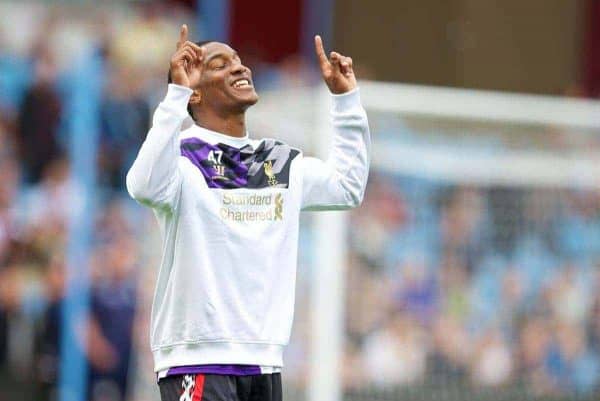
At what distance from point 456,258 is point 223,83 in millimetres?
5112

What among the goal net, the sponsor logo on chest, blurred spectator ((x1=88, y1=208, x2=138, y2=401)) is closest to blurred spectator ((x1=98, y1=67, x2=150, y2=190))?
blurred spectator ((x1=88, y1=208, x2=138, y2=401))

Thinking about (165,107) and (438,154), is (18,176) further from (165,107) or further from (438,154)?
(165,107)

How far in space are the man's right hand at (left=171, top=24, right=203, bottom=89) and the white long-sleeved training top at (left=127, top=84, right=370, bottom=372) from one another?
0.16 ft

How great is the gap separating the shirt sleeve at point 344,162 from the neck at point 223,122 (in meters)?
0.29

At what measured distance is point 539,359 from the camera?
10500 mm

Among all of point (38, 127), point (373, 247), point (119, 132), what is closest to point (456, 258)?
point (373, 247)

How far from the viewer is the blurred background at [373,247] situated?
10461mm

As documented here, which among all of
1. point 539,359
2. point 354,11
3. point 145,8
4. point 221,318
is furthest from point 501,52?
point 221,318

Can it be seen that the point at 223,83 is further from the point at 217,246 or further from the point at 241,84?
the point at 217,246

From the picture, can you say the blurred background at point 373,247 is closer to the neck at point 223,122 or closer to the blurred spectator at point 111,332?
the blurred spectator at point 111,332

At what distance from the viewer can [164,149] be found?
538cm

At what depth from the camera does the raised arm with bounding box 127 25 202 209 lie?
5379 mm

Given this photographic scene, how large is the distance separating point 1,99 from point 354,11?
659 centimetres

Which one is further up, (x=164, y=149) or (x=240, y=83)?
(x=240, y=83)
